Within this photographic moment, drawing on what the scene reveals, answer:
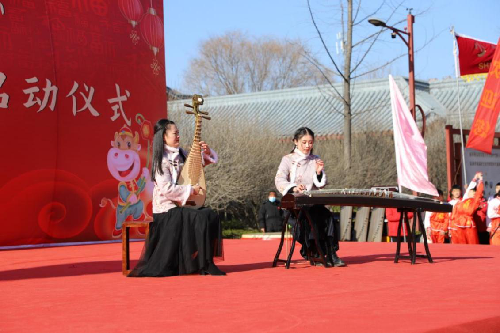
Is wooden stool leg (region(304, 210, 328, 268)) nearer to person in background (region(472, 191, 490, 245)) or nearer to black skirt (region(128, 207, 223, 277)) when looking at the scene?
black skirt (region(128, 207, 223, 277))

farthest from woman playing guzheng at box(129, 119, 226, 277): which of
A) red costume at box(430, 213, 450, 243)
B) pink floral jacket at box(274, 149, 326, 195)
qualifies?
red costume at box(430, 213, 450, 243)

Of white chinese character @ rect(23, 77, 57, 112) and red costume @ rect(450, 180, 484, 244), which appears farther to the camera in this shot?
red costume @ rect(450, 180, 484, 244)

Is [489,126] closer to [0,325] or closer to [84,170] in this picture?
[84,170]

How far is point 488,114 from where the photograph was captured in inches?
424

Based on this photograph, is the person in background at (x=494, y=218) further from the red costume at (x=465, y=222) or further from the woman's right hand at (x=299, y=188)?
the woman's right hand at (x=299, y=188)

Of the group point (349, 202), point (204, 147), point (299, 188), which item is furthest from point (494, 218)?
point (204, 147)

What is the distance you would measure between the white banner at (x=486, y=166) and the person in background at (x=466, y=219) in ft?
8.72

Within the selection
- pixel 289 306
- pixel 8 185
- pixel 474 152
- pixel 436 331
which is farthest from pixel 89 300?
pixel 474 152

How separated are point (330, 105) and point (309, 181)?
23.9 metres

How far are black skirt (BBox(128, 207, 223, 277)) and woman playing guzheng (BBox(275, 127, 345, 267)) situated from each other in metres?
0.95

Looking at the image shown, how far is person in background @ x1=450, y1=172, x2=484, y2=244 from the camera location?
10.7m

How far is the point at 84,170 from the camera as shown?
11.3m

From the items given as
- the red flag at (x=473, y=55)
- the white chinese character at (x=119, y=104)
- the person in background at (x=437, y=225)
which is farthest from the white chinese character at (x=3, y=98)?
the red flag at (x=473, y=55)

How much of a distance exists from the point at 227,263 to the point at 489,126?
16.2 ft
